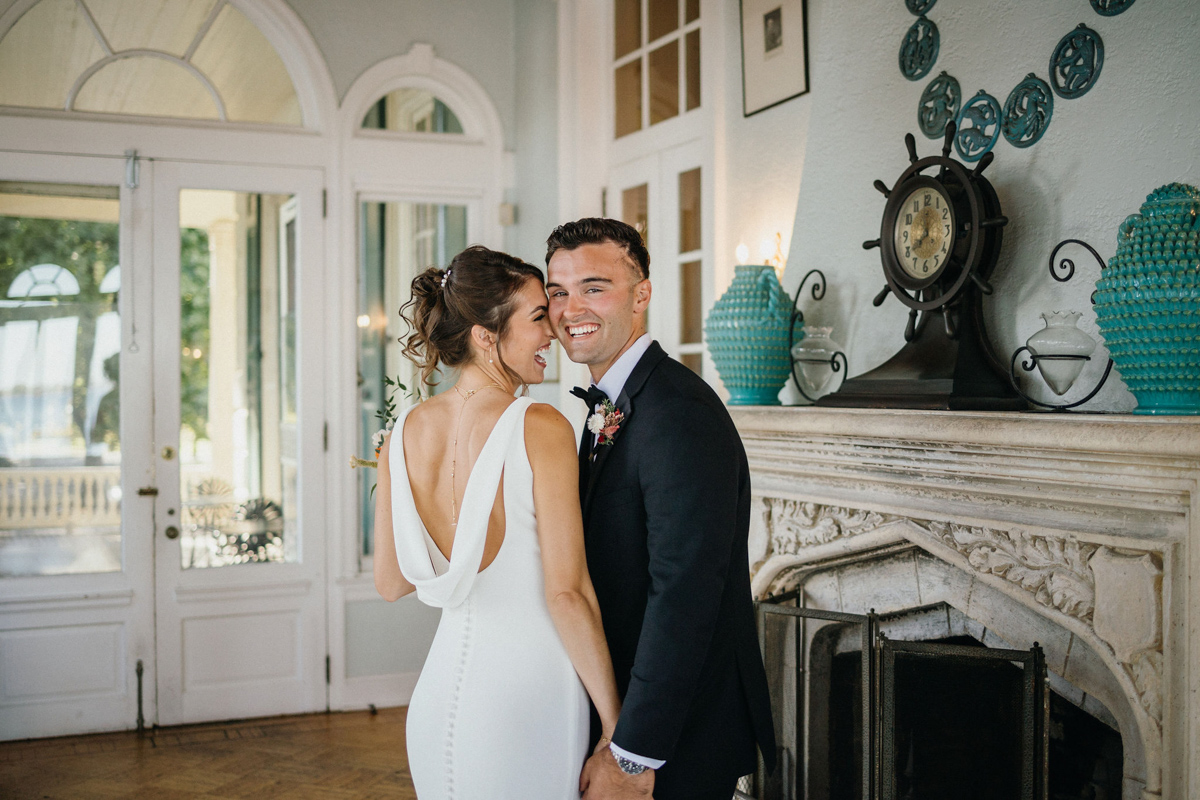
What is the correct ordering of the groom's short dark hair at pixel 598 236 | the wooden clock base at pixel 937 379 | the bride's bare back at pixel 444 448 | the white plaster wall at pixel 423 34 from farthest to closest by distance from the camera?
the white plaster wall at pixel 423 34
the wooden clock base at pixel 937 379
the groom's short dark hair at pixel 598 236
the bride's bare back at pixel 444 448

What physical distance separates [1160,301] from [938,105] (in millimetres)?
1072

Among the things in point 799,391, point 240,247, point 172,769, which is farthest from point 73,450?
point 799,391

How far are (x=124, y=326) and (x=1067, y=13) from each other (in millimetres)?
3987

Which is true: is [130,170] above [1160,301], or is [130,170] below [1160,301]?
above

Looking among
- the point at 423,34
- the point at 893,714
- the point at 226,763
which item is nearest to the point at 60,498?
the point at 226,763

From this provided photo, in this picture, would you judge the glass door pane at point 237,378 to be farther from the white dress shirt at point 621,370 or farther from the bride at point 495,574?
the white dress shirt at point 621,370

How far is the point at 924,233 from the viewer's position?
2525 millimetres

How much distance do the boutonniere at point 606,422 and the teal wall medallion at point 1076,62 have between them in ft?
4.97

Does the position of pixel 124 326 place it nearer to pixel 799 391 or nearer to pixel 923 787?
pixel 799 391

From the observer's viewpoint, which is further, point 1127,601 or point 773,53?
point 773,53

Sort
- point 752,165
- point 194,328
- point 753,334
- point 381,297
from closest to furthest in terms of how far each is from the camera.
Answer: point 753,334 < point 752,165 < point 194,328 < point 381,297

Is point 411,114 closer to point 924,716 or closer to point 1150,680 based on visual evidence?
point 924,716

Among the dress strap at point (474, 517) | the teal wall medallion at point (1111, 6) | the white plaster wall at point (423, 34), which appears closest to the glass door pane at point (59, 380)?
the white plaster wall at point (423, 34)

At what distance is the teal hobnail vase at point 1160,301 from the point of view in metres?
1.84
